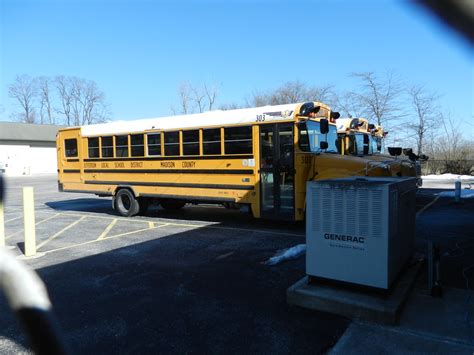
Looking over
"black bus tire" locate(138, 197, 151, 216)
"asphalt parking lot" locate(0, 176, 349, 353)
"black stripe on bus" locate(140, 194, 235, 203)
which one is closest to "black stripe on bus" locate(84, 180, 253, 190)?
"black stripe on bus" locate(140, 194, 235, 203)

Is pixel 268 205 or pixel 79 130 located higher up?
pixel 79 130

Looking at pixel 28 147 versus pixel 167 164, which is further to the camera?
pixel 28 147

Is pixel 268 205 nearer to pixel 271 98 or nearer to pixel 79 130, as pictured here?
pixel 79 130

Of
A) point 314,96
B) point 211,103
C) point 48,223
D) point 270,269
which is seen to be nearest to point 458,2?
point 270,269

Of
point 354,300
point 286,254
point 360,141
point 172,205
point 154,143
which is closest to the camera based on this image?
point 354,300

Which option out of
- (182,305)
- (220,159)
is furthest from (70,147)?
(182,305)

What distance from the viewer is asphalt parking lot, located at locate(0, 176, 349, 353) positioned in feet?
12.5

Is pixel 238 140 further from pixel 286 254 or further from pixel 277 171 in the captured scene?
pixel 286 254

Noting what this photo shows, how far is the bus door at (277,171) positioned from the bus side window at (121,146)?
14.1ft

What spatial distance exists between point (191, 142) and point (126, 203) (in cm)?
317

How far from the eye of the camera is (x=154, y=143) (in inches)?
418

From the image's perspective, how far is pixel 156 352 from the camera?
3.60 metres

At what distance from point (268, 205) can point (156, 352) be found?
17.9 ft

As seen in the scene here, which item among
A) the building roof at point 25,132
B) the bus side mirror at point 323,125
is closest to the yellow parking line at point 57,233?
the bus side mirror at point 323,125
